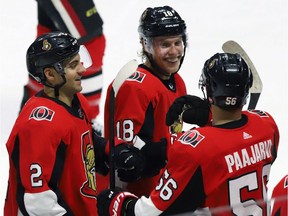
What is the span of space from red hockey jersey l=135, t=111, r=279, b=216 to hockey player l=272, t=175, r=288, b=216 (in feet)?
0.44

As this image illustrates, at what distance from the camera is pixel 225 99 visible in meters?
2.33

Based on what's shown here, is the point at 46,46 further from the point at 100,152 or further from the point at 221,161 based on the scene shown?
the point at 221,161

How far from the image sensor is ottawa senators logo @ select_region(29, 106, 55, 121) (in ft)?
8.38

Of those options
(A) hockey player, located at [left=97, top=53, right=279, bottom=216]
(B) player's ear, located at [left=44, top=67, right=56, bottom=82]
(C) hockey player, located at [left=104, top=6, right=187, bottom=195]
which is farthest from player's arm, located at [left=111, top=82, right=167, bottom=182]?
(A) hockey player, located at [left=97, top=53, right=279, bottom=216]

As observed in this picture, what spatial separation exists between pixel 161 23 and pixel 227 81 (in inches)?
32.5

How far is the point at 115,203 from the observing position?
245cm

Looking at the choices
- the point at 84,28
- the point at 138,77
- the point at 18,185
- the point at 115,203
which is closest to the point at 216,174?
the point at 115,203

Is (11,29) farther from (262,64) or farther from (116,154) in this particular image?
(116,154)

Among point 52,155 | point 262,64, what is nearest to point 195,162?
point 52,155

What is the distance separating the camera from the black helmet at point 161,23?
3.09 meters

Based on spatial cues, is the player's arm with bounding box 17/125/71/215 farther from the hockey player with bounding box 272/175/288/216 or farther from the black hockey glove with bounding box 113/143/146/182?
the hockey player with bounding box 272/175/288/216

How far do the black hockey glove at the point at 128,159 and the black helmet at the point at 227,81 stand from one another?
525mm

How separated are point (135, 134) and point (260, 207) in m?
0.77

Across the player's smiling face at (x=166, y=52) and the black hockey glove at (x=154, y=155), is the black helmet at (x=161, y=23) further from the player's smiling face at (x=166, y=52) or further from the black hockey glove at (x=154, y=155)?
the black hockey glove at (x=154, y=155)
